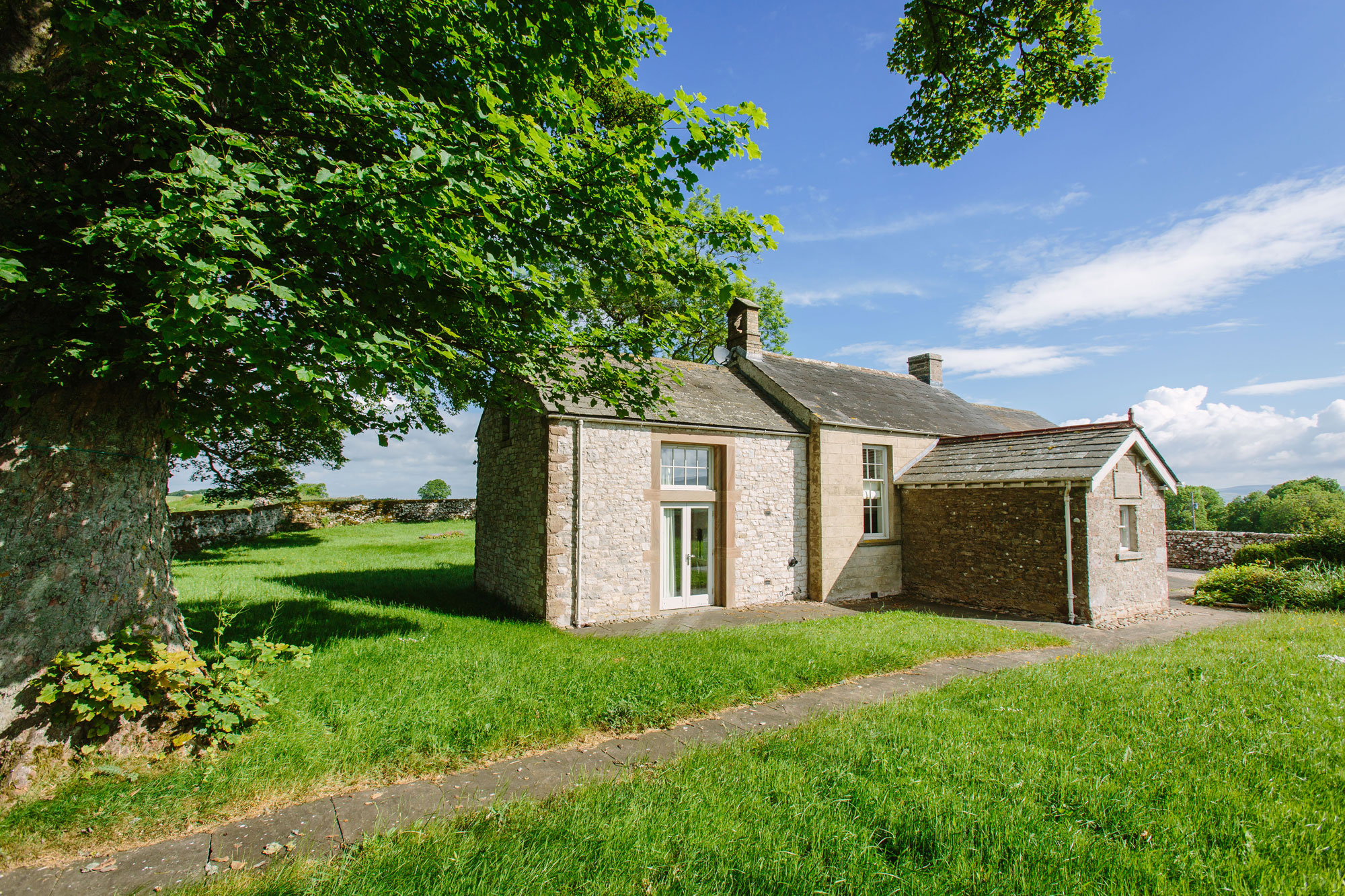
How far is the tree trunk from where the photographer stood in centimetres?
437

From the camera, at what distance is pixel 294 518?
→ 27156 mm

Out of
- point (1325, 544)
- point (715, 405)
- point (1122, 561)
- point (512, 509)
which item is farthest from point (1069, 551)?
point (512, 509)

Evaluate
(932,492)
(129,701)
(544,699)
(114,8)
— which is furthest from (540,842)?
(932,492)

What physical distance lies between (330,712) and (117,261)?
4.19m

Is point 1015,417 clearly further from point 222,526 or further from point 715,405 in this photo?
point 222,526

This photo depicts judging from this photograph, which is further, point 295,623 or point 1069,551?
point 1069,551

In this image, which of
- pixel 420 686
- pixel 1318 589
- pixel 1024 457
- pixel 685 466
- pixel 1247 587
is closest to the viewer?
pixel 420 686

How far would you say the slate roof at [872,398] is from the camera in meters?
15.1

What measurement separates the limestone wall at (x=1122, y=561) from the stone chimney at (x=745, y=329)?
29.0ft

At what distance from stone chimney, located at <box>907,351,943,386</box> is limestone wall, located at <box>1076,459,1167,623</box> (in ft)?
26.5

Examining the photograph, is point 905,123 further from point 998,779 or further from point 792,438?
point 792,438

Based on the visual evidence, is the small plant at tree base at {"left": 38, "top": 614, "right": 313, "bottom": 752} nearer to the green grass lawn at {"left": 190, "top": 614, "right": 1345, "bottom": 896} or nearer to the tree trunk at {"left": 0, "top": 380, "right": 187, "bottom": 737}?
the tree trunk at {"left": 0, "top": 380, "right": 187, "bottom": 737}

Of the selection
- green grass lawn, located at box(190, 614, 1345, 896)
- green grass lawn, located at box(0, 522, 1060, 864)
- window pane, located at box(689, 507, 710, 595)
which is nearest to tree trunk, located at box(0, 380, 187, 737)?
green grass lawn, located at box(0, 522, 1060, 864)

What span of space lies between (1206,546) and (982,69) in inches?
896
